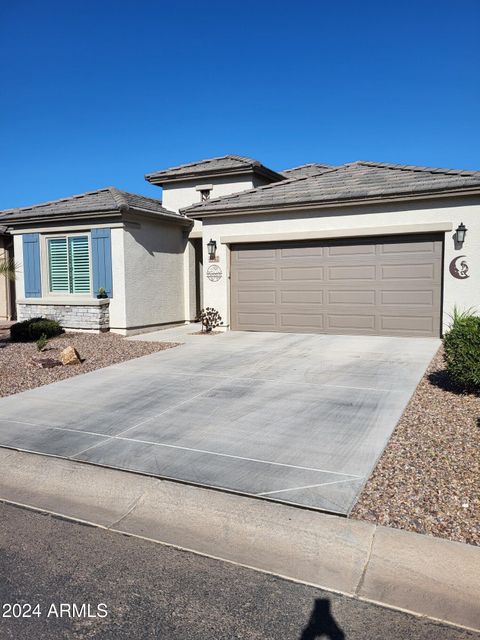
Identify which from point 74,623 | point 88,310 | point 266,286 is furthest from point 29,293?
point 74,623

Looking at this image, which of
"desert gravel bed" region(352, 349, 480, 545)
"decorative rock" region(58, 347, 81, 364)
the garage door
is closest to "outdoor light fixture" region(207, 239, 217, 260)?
the garage door

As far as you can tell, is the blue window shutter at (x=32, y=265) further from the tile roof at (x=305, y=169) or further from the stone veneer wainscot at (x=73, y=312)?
the tile roof at (x=305, y=169)

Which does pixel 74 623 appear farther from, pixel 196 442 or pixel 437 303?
pixel 437 303

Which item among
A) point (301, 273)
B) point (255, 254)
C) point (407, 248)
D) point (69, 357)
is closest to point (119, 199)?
point (255, 254)

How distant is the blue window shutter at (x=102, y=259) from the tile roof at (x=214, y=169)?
4.79 metres

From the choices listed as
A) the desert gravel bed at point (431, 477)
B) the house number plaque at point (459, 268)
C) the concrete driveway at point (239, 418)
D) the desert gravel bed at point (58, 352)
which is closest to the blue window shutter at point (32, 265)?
the desert gravel bed at point (58, 352)

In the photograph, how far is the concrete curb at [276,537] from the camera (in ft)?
9.75

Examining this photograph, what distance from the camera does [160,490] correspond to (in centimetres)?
427

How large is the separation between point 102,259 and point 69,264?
1.35 m

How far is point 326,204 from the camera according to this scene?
1254 centimetres

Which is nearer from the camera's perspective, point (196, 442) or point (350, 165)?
point (196, 442)

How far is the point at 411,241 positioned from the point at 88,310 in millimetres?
8606

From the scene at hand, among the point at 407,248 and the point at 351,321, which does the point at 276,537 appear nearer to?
the point at 351,321

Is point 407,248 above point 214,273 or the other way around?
above
